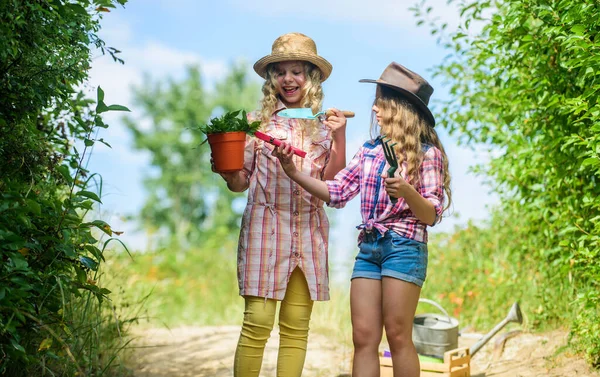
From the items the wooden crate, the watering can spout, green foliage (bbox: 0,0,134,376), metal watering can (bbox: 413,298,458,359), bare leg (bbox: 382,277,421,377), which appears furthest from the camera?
the watering can spout

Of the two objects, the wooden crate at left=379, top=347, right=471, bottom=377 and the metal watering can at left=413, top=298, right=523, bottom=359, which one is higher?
the metal watering can at left=413, top=298, right=523, bottom=359

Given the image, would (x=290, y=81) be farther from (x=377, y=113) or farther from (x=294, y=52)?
(x=377, y=113)

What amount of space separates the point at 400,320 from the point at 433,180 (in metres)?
0.66

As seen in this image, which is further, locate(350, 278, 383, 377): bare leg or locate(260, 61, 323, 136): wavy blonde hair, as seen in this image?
locate(260, 61, 323, 136): wavy blonde hair

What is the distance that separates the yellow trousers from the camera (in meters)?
3.39

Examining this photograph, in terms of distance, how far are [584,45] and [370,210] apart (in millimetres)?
1400

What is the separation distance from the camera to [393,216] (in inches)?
131

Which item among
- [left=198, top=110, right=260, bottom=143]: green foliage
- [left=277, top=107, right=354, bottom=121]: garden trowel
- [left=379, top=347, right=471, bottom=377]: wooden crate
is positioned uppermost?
[left=277, top=107, right=354, bottom=121]: garden trowel

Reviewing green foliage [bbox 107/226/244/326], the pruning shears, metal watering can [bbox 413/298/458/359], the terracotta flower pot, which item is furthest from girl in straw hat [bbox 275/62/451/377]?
green foliage [bbox 107/226/244/326]

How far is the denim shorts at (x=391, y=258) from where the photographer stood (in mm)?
3242

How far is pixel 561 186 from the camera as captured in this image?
16.2ft

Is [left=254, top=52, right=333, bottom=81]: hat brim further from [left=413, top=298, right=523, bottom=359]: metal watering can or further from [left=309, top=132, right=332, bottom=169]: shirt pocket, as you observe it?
[left=413, top=298, right=523, bottom=359]: metal watering can

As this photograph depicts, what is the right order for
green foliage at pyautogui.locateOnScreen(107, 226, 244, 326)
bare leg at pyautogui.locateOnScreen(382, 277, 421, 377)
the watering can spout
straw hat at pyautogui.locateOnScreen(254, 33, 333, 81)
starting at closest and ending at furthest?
bare leg at pyautogui.locateOnScreen(382, 277, 421, 377) < straw hat at pyautogui.locateOnScreen(254, 33, 333, 81) < the watering can spout < green foliage at pyautogui.locateOnScreen(107, 226, 244, 326)

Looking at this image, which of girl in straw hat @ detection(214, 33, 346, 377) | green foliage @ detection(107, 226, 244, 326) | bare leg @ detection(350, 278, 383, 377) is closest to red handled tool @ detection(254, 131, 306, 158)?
girl in straw hat @ detection(214, 33, 346, 377)
